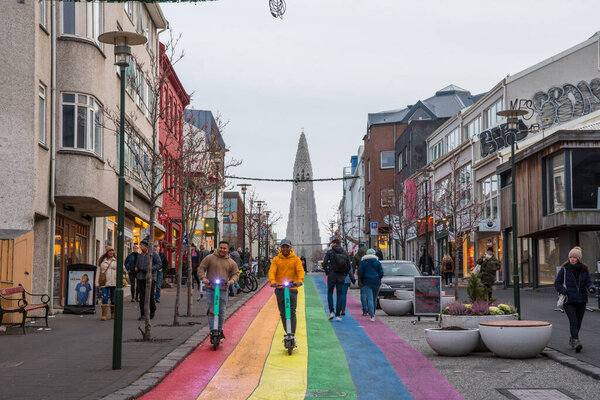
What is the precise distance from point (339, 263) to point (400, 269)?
240 inches

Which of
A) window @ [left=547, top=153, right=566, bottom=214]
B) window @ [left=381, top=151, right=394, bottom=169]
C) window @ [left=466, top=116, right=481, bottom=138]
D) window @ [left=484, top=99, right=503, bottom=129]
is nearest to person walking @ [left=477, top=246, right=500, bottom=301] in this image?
window @ [left=547, top=153, right=566, bottom=214]

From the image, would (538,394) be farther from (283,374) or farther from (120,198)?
(120,198)

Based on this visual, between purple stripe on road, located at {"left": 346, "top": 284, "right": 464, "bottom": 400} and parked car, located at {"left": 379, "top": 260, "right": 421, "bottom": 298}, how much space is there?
20.5 feet

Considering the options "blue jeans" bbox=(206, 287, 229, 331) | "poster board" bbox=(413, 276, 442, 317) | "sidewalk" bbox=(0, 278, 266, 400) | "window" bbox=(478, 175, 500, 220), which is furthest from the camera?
"window" bbox=(478, 175, 500, 220)

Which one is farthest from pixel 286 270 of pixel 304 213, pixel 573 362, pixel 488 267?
pixel 304 213

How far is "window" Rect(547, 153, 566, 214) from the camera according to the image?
105ft

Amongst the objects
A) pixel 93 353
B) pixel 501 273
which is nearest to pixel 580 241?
pixel 501 273

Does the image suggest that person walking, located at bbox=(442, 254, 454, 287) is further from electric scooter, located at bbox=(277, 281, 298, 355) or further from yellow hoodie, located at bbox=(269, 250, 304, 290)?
electric scooter, located at bbox=(277, 281, 298, 355)

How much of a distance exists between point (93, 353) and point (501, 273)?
31.6 meters

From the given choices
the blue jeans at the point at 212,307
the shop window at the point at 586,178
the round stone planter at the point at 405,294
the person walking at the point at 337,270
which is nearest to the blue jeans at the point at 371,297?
the person walking at the point at 337,270

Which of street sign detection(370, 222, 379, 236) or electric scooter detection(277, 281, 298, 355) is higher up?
street sign detection(370, 222, 379, 236)

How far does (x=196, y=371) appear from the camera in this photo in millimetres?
11516

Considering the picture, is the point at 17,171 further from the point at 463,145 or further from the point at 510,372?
the point at 463,145

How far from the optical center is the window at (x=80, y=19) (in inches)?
887
